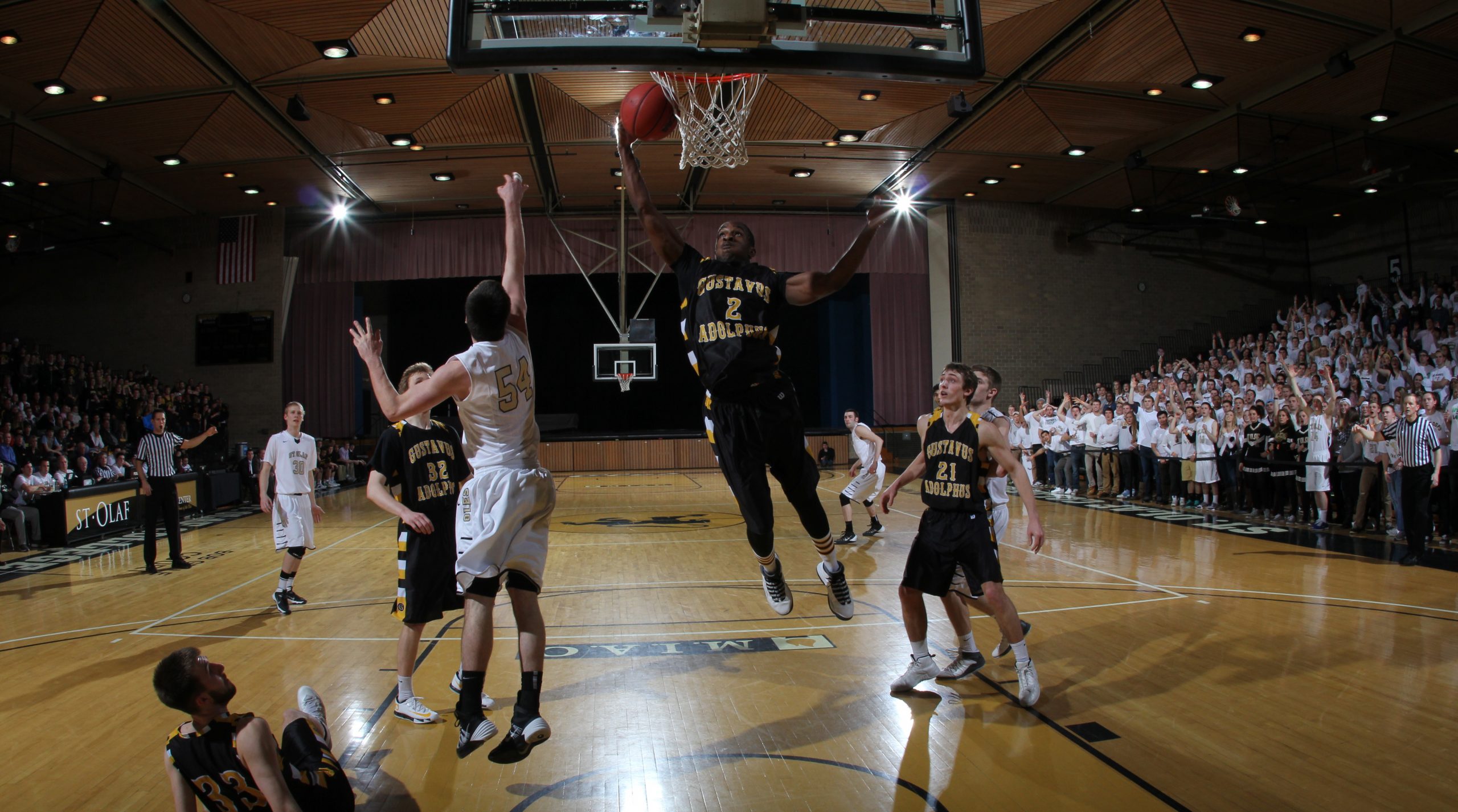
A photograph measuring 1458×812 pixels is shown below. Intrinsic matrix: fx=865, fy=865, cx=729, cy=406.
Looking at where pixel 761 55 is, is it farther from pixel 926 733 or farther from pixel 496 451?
pixel 926 733

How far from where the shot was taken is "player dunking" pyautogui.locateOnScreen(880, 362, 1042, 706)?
188 inches

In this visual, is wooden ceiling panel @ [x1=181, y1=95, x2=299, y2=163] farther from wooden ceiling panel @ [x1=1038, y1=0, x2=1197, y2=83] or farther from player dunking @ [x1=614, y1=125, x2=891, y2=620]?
wooden ceiling panel @ [x1=1038, y1=0, x2=1197, y2=83]

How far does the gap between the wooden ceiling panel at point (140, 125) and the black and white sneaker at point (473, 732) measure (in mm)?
14418

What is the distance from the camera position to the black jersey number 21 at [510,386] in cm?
358

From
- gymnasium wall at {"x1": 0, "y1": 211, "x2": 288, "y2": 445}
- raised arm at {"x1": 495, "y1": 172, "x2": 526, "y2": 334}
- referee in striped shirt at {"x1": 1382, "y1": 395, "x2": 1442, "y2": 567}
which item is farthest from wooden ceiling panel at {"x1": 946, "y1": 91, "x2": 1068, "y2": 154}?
gymnasium wall at {"x1": 0, "y1": 211, "x2": 288, "y2": 445}

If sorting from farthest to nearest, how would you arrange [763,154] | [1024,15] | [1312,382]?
[763,154] → [1312,382] → [1024,15]

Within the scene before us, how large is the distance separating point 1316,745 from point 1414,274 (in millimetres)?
23241

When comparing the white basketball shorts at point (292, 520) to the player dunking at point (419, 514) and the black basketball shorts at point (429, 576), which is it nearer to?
the player dunking at point (419, 514)

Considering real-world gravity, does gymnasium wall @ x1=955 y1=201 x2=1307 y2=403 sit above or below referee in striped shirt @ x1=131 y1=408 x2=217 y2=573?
above

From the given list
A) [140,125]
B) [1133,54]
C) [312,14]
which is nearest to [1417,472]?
[1133,54]

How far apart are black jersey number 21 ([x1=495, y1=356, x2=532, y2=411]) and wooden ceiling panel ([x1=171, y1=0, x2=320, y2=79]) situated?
409 inches

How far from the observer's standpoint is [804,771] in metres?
3.93

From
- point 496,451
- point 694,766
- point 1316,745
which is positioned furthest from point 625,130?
point 1316,745

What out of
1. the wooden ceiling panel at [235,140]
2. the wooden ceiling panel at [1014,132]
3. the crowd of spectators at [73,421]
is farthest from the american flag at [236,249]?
the wooden ceiling panel at [1014,132]
